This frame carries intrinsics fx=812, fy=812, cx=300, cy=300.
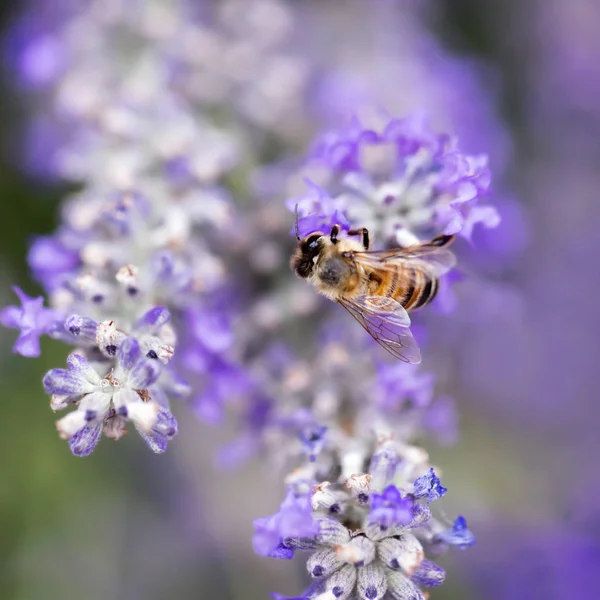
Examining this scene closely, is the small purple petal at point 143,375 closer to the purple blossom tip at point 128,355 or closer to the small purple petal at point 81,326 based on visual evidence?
the purple blossom tip at point 128,355

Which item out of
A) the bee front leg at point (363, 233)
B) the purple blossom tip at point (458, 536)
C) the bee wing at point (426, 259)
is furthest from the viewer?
the bee front leg at point (363, 233)

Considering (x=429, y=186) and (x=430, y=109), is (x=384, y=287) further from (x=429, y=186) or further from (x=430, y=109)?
(x=430, y=109)

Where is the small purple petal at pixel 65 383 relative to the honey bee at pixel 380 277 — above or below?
below

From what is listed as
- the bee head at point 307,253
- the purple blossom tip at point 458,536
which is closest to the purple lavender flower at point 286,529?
the purple blossom tip at point 458,536

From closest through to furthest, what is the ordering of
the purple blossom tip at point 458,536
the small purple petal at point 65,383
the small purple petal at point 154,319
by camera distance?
the small purple petal at point 65,383 → the purple blossom tip at point 458,536 → the small purple petal at point 154,319

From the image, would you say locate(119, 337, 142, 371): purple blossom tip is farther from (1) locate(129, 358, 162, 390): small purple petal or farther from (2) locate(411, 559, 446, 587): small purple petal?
(2) locate(411, 559, 446, 587): small purple petal

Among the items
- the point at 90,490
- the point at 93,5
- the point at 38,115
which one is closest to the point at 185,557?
the point at 90,490

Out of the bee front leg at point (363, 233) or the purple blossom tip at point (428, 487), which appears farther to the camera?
the bee front leg at point (363, 233)

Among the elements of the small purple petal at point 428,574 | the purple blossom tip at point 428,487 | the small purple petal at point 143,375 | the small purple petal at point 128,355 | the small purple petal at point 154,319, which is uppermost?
the small purple petal at point 154,319
